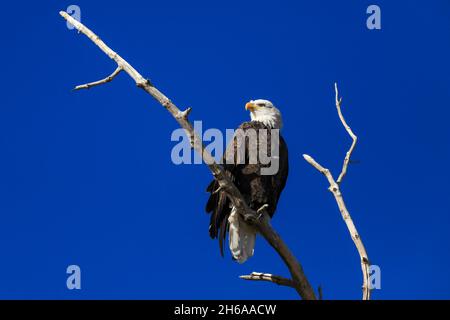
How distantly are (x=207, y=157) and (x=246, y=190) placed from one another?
1.87 metres

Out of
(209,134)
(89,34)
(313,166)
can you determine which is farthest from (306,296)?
(89,34)

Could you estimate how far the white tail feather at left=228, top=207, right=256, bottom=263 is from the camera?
23.2 ft

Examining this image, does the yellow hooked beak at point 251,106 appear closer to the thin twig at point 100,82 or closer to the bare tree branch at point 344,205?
the bare tree branch at point 344,205

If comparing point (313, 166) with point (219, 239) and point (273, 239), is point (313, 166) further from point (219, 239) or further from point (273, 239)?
point (219, 239)

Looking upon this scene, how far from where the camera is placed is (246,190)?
24.1ft

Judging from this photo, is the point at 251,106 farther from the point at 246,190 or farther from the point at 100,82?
the point at 100,82

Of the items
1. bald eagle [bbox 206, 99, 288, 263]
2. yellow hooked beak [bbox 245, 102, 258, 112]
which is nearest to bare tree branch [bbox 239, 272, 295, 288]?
bald eagle [bbox 206, 99, 288, 263]

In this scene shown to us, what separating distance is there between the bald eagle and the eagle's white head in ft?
0.50

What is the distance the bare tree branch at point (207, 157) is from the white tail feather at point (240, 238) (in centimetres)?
116

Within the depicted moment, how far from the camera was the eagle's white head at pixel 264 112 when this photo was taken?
8.00 metres

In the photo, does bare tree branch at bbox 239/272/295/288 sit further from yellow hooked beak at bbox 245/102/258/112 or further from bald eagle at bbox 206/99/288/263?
yellow hooked beak at bbox 245/102/258/112
